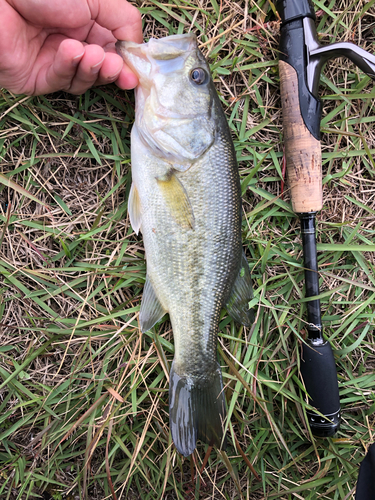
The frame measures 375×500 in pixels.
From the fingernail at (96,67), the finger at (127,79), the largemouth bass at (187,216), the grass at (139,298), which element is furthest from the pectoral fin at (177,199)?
the fingernail at (96,67)

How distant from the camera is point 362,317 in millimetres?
2303

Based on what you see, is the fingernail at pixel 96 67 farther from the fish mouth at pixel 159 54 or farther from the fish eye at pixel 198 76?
the fish eye at pixel 198 76

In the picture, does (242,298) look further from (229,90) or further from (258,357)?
(229,90)

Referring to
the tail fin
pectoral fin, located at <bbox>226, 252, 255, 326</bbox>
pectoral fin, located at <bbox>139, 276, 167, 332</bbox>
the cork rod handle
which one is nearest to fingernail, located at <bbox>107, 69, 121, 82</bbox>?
the cork rod handle

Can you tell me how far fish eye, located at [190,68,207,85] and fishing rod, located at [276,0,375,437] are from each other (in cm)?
62

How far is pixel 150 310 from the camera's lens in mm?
2031

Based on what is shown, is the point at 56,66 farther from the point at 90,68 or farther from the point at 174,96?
the point at 174,96

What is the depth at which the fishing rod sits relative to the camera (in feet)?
6.51

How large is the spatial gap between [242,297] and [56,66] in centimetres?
173

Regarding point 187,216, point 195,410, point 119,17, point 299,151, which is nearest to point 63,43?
point 119,17

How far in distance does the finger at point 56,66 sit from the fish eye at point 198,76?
0.59 meters

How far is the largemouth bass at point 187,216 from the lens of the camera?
1768 mm

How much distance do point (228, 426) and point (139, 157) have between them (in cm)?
186

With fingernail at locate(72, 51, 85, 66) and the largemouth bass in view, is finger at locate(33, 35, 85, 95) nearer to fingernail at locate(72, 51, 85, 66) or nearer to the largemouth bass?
fingernail at locate(72, 51, 85, 66)
